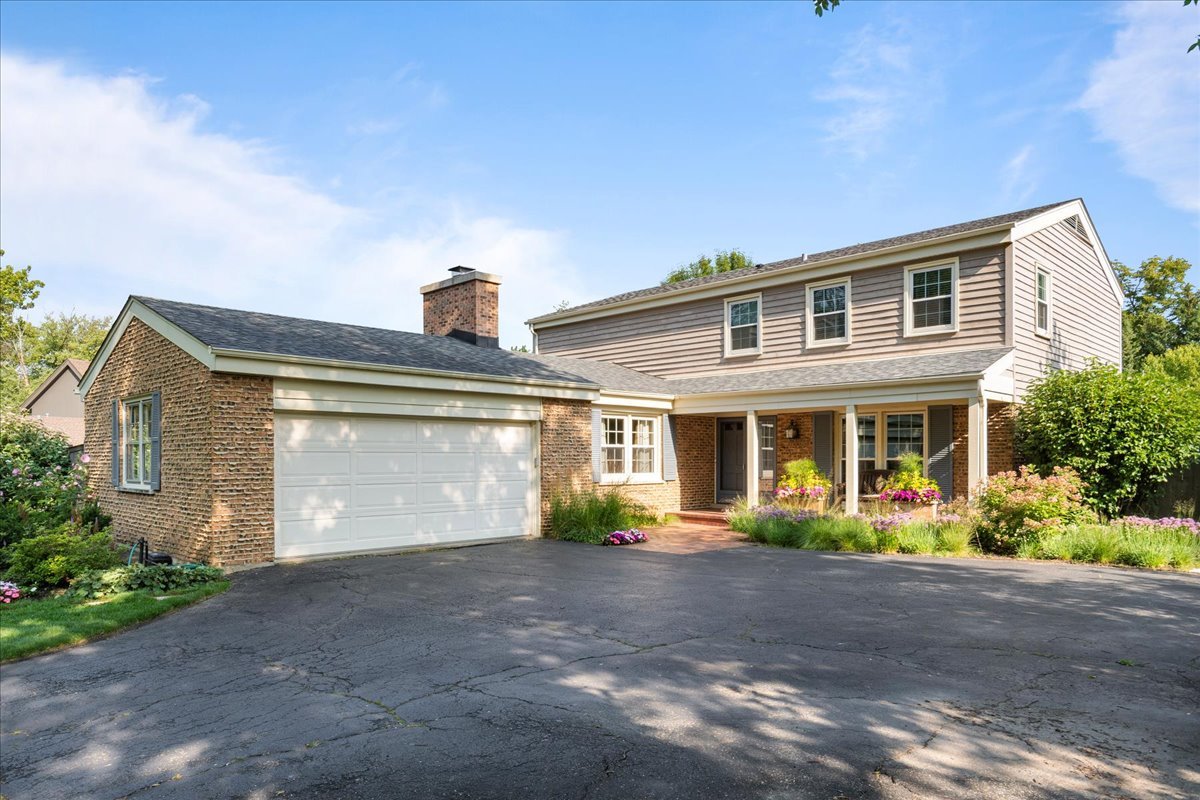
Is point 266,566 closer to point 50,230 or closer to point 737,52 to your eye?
point 737,52

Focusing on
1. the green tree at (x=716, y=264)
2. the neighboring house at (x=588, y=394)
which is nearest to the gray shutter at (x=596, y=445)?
the neighboring house at (x=588, y=394)

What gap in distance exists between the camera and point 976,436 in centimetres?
1382

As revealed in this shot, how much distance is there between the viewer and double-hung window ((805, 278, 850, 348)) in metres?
17.3

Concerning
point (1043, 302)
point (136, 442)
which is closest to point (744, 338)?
point (1043, 302)

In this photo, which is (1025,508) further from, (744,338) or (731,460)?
(731,460)

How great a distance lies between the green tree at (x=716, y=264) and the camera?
3850 cm

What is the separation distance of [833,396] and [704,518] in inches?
167

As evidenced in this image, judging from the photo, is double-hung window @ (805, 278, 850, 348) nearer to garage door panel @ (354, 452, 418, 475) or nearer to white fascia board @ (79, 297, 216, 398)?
garage door panel @ (354, 452, 418, 475)

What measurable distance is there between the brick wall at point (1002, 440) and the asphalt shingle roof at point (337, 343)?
8393mm

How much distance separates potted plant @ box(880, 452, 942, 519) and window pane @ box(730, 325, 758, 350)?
492 cm

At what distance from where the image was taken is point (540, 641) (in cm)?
668

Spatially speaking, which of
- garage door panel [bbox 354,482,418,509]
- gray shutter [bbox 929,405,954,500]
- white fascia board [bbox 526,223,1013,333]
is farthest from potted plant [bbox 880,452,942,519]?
garage door panel [bbox 354,482,418,509]

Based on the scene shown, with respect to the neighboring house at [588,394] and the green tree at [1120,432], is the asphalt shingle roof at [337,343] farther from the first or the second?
the green tree at [1120,432]

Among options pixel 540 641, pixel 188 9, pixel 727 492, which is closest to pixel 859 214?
pixel 727 492
